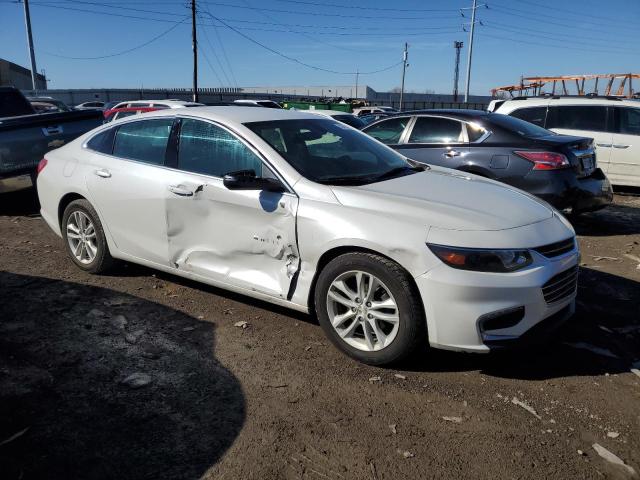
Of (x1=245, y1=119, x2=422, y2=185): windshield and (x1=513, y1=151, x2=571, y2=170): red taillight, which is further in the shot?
(x1=513, y1=151, x2=571, y2=170): red taillight

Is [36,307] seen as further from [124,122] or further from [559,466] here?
[559,466]

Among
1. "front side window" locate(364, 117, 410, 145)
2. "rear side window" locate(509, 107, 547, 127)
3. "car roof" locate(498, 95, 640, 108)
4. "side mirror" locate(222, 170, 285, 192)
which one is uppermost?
"car roof" locate(498, 95, 640, 108)

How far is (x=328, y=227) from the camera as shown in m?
3.49

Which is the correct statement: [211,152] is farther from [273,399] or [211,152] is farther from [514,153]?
[514,153]

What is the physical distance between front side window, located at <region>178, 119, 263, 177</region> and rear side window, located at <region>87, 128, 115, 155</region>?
95cm

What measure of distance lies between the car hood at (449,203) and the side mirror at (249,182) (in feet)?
1.37

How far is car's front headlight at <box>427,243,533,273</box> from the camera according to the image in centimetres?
315

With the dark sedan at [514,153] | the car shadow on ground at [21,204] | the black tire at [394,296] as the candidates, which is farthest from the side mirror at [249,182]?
the car shadow on ground at [21,204]

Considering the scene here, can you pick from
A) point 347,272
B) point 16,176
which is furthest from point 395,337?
point 16,176

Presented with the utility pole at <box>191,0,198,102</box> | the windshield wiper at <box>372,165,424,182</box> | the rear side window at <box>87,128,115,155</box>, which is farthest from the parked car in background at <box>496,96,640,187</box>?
the utility pole at <box>191,0,198,102</box>

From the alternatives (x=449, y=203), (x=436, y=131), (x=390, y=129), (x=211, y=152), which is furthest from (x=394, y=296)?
(x=390, y=129)

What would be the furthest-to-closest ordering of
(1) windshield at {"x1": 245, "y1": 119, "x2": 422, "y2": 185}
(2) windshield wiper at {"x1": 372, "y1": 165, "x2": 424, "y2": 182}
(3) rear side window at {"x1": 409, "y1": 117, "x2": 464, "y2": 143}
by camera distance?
(3) rear side window at {"x1": 409, "y1": 117, "x2": 464, "y2": 143} → (2) windshield wiper at {"x1": 372, "y1": 165, "x2": 424, "y2": 182} → (1) windshield at {"x1": 245, "y1": 119, "x2": 422, "y2": 185}

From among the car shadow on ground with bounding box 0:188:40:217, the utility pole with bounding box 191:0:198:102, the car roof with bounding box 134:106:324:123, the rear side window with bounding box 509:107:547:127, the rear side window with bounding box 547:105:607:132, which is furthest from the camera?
the utility pole with bounding box 191:0:198:102

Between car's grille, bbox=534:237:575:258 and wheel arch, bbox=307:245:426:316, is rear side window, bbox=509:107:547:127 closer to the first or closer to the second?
car's grille, bbox=534:237:575:258
